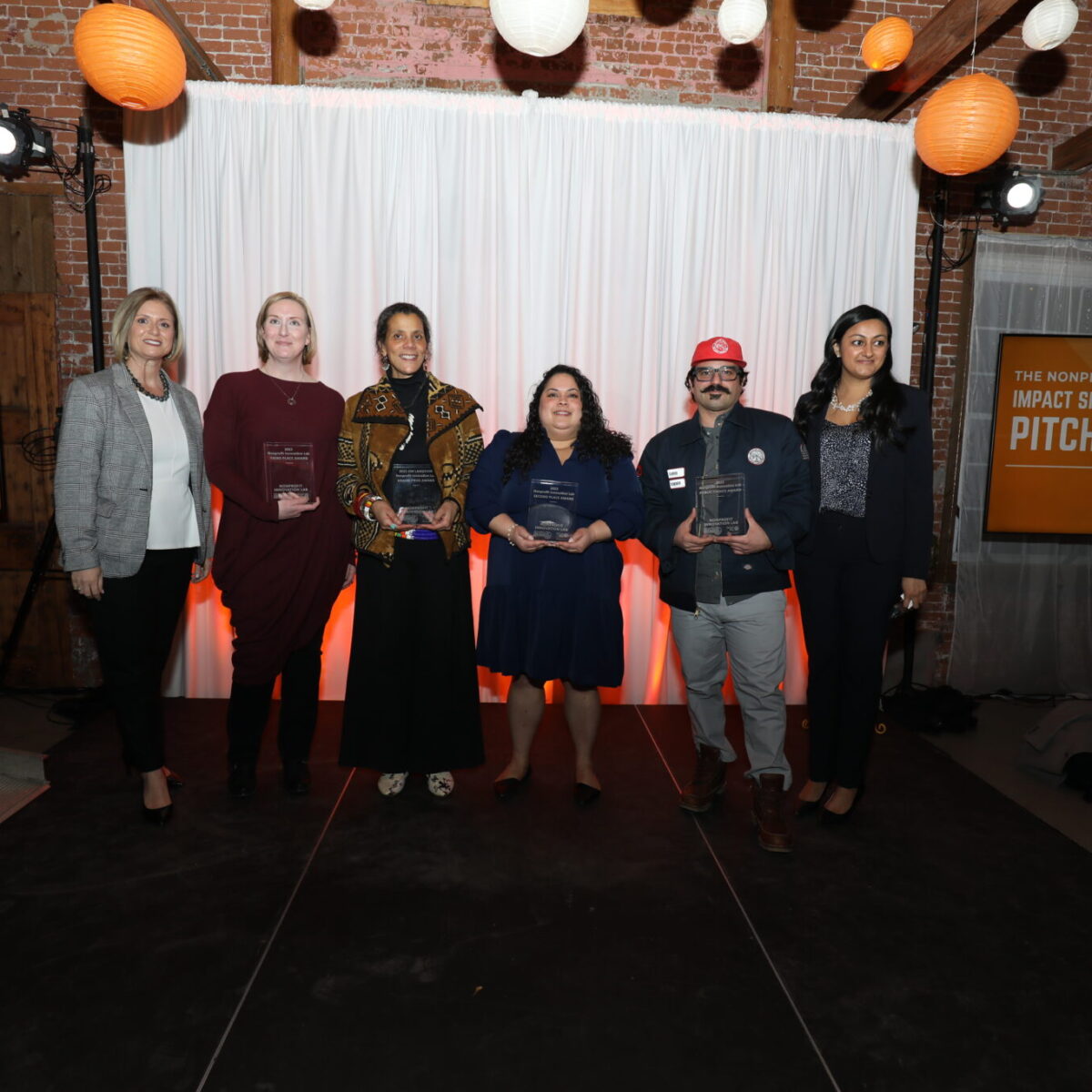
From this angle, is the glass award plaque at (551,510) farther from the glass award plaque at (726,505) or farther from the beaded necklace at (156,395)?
the beaded necklace at (156,395)

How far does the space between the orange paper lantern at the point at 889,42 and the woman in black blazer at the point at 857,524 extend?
142 cm

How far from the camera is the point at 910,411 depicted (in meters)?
2.63

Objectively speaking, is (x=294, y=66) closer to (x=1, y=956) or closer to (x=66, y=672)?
(x=66, y=672)

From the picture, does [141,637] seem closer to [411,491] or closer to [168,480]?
[168,480]

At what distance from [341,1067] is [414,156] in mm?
3566

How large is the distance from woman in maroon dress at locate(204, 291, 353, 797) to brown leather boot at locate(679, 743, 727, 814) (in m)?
1.45

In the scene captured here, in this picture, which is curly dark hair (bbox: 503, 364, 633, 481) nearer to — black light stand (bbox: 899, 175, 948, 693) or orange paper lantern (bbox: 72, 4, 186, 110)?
orange paper lantern (bbox: 72, 4, 186, 110)

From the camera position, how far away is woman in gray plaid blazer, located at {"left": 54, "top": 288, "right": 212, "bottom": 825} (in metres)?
2.48

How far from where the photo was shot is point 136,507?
2.54 meters

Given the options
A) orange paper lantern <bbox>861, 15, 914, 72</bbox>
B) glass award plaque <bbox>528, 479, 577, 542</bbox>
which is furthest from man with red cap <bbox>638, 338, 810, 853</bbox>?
orange paper lantern <bbox>861, 15, 914, 72</bbox>

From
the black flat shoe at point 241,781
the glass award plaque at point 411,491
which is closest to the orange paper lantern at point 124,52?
the glass award plaque at point 411,491

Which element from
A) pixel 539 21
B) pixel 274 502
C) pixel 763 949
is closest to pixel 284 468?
pixel 274 502

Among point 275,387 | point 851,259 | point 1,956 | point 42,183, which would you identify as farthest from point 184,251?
point 851,259

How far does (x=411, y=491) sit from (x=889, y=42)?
2703 mm
